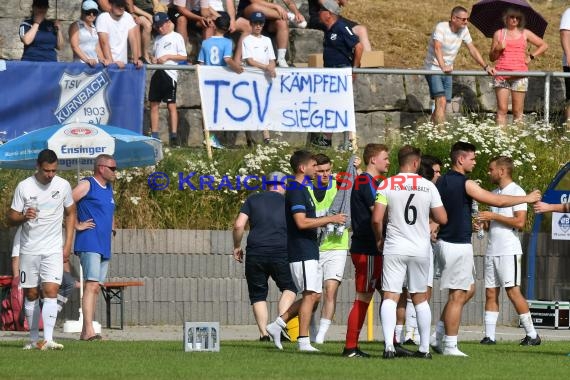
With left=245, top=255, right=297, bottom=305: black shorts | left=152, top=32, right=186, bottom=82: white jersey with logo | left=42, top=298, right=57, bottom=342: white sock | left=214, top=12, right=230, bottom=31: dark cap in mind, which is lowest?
left=42, top=298, right=57, bottom=342: white sock

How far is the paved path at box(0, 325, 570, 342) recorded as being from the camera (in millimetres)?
17312

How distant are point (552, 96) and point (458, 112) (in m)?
1.63

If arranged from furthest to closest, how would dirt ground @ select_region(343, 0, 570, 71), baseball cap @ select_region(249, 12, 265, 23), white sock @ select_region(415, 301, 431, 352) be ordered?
1. dirt ground @ select_region(343, 0, 570, 71)
2. baseball cap @ select_region(249, 12, 265, 23)
3. white sock @ select_region(415, 301, 431, 352)

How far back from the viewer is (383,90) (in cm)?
2350

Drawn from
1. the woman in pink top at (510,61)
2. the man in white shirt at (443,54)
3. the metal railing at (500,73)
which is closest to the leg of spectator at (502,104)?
the woman in pink top at (510,61)

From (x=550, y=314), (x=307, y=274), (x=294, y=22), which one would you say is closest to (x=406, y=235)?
(x=307, y=274)

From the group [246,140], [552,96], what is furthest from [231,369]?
[552,96]

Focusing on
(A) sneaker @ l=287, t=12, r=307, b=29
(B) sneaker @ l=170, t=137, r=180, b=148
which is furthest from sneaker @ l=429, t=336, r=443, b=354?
(A) sneaker @ l=287, t=12, r=307, b=29

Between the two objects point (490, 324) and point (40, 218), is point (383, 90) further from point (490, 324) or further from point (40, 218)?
point (40, 218)

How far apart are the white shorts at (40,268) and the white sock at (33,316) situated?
0.99ft

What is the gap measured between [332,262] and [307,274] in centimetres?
124

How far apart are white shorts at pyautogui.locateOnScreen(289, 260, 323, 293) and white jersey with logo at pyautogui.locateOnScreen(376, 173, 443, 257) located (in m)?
1.17

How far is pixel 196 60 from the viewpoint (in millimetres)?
23141

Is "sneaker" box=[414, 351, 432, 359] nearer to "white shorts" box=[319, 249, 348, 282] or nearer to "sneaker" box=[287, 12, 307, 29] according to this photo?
"white shorts" box=[319, 249, 348, 282]
